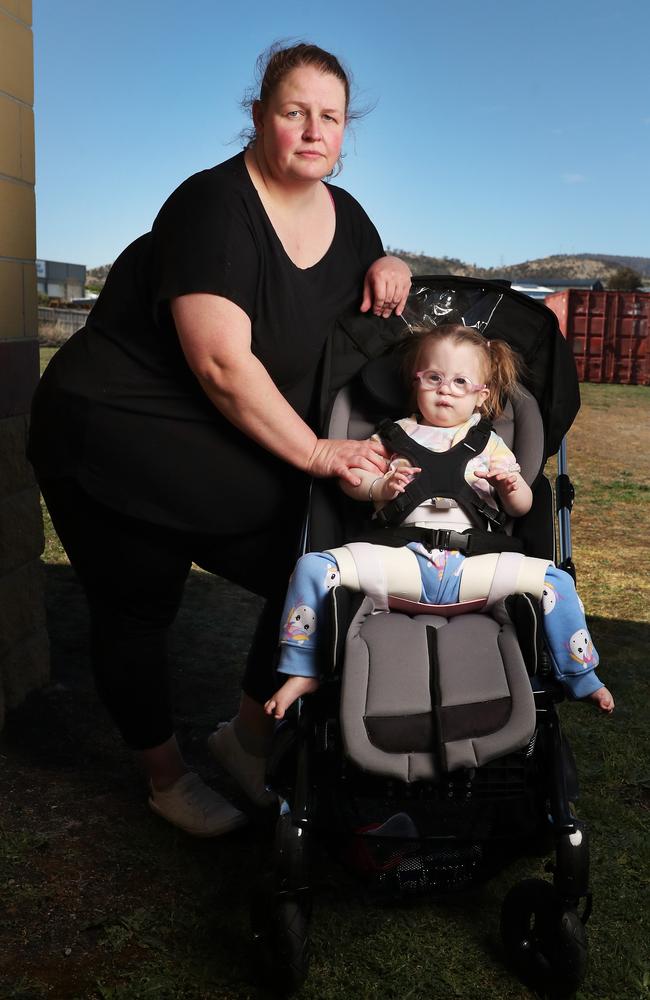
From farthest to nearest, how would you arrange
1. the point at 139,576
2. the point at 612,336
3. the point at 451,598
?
the point at 612,336 < the point at 139,576 < the point at 451,598

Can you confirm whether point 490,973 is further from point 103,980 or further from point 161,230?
point 161,230

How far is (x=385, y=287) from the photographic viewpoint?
269 cm

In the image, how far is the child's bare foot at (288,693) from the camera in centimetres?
218

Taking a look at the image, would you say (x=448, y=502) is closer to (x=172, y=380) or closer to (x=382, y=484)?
(x=382, y=484)

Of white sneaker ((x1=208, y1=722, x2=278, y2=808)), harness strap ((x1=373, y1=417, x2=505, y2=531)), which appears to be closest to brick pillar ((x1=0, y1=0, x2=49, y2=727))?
white sneaker ((x1=208, y1=722, x2=278, y2=808))

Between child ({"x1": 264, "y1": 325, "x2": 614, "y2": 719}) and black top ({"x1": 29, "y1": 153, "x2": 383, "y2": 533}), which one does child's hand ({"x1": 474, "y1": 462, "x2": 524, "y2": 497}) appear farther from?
black top ({"x1": 29, "y1": 153, "x2": 383, "y2": 533})

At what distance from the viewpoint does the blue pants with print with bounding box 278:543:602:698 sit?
2225 mm

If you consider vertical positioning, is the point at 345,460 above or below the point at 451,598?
above

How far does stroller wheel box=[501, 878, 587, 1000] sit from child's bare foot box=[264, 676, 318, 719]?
0.65 metres

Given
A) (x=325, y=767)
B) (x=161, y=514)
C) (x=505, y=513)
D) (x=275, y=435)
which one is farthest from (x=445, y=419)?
(x=325, y=767)

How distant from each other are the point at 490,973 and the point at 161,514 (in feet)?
4.31

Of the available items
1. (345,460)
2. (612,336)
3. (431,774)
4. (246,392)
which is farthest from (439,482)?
(612,336)

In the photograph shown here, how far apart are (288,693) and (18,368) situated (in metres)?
1.91

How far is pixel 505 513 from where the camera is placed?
262 centimetres
